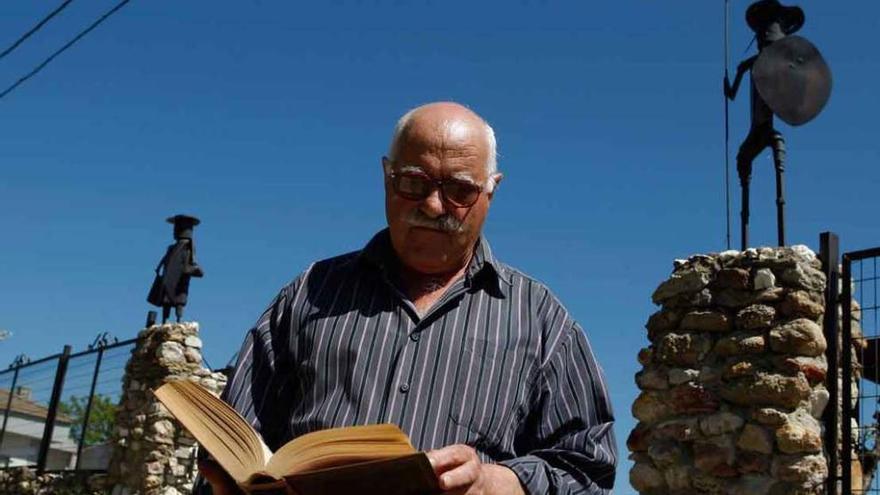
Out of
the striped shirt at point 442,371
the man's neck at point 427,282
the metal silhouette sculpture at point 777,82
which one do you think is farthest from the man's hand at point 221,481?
the metal silhouette sculpture at point 777,82

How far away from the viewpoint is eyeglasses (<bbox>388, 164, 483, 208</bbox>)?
182 centimetres

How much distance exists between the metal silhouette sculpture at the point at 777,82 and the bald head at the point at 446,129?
4.07 m

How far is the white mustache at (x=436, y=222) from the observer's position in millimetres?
1822

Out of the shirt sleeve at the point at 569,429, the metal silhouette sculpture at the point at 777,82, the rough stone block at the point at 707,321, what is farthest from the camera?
the metal silhouette sculpture at the point at 777,82

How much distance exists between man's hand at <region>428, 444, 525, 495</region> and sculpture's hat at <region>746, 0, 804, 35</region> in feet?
16.7

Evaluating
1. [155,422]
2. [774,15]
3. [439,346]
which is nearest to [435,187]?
[439,346]

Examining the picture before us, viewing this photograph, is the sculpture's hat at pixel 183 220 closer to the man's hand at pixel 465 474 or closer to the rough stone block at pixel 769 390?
the rough stone block at pixel 769 390

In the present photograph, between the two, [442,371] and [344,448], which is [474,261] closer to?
[442,371]

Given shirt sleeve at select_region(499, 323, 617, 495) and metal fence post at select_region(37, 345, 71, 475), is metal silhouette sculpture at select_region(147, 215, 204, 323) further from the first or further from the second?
shirt sleeve at select_region(499, 323, 617, 495)

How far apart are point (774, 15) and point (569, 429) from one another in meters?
4.89

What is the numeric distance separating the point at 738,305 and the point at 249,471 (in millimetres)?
4264

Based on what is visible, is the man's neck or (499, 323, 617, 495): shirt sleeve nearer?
(499, 323, 617, 495): shirt sleeve

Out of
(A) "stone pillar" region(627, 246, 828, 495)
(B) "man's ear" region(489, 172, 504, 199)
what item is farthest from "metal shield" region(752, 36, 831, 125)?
(B) "man's ear" region(489, 172, 504, 199)

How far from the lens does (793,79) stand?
591 cm
